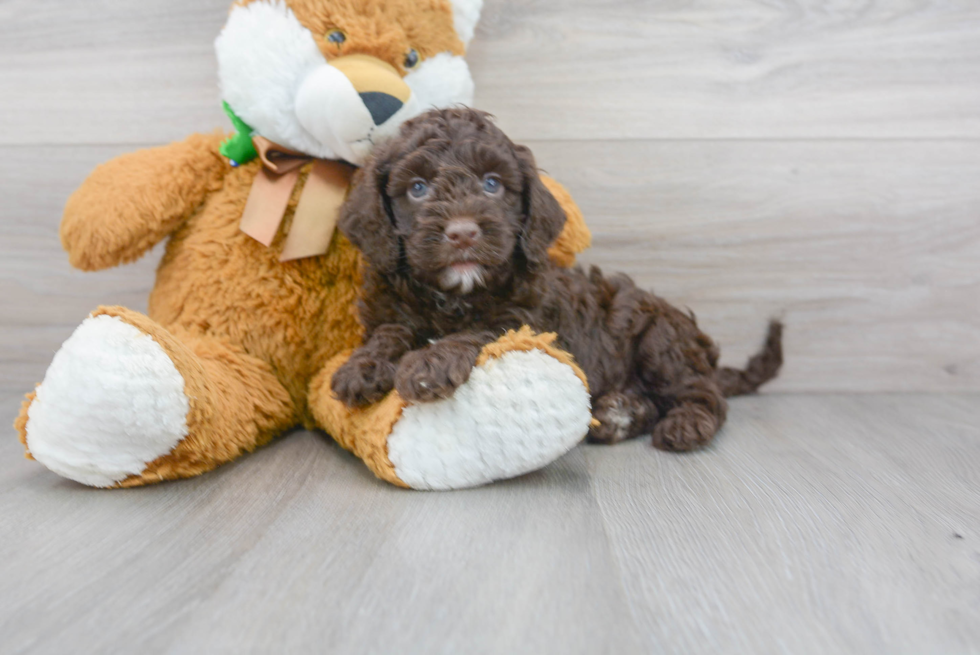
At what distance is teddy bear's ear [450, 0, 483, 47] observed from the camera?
153 cm

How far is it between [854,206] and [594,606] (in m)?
1.53

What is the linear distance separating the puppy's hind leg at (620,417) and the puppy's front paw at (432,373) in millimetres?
492

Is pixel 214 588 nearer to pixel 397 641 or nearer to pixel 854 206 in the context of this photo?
pixel 397 641

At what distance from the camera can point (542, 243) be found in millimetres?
1322

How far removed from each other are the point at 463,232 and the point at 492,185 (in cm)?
15

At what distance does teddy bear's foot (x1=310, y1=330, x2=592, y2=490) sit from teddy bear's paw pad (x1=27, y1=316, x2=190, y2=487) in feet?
1.20

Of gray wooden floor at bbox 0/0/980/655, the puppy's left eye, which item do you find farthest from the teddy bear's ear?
the puppy's left eye

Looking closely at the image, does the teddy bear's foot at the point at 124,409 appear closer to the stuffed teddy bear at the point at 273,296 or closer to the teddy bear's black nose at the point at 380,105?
the stuffed teddy bear at the point at 273,296

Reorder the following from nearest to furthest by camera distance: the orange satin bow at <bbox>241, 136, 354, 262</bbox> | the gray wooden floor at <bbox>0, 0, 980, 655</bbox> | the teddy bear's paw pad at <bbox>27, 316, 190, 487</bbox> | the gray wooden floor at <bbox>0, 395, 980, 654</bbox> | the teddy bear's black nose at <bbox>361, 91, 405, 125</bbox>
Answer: the gray wooden floor at <bbox>0, 395, 980, 654</bbox> → the teddy bear's paw pad at <bbox>27, 316, 190, 487</bbox> → the gray wooden floor at <bbox>0, 0, 980, 655</bbox> → the teddy bear's black nose at <bbox>361, 91, 405, 125</bbox> → the orange satin bow at <bbox>241, 136, 354, 262</bbox>

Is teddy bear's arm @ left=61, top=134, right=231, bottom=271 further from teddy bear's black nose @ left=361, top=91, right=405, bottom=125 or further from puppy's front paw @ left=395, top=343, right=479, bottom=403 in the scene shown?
puppy's front paw @ left=395, top=343, right=479, bottom=403

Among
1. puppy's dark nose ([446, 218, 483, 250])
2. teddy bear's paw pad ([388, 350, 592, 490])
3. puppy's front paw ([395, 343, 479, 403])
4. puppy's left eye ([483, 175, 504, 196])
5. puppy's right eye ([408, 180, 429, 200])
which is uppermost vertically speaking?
puppy's left eye ([483, 175, 504, 196])

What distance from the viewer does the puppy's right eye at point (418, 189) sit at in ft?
4.11

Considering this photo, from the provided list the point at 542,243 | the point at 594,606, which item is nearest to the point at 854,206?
the point at 542,243

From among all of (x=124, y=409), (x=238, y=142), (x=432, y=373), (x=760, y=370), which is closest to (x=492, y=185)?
(x=432, y=373)
